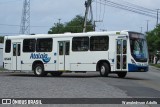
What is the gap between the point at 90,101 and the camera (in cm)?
1490

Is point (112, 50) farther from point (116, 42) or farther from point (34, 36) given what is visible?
point (34, 36)

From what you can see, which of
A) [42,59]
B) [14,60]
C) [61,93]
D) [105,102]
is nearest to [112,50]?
[42,59]

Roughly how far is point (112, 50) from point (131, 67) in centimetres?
166

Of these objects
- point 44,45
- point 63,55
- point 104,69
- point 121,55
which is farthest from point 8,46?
point 121,55

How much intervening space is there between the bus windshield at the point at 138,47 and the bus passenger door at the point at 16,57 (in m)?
9.08

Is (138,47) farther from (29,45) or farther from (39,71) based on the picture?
(29,45)

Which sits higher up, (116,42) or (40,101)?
(116,42)

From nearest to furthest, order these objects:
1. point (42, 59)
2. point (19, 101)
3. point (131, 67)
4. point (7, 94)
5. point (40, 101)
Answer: point (19, 101), point (40, 101), point (7, 94), point (131, 67), point (42, 59)

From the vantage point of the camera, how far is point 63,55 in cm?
3120

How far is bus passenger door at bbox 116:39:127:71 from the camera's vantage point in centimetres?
2862

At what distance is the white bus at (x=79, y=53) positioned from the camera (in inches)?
1131

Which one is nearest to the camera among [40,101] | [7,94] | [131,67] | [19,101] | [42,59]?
[19,101]

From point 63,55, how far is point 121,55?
4.50 meters

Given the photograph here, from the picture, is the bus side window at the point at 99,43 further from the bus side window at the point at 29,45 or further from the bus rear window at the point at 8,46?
the bus rear window at the point at 8,46
